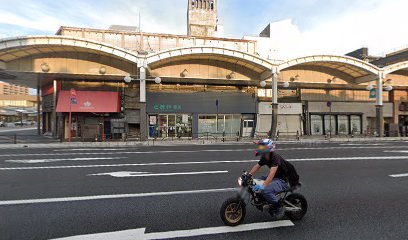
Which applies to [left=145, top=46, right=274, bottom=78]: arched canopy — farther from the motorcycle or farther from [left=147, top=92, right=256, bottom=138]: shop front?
the motorcycle

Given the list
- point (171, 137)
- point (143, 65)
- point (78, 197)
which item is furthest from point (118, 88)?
point (78, 197)

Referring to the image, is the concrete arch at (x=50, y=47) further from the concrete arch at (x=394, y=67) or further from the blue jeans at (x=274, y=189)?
the concrete arch at (x=394, y=67)

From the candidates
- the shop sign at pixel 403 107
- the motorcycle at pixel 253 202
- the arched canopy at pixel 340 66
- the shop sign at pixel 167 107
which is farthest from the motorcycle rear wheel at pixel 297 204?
the shop sign at pixel 403 107

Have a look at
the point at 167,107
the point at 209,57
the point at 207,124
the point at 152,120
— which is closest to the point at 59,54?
the point at 152,120

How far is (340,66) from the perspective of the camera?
83.9ft

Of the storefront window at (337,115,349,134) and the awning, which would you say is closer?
the awning

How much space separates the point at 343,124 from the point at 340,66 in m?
7.67

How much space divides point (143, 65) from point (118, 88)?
453 cm

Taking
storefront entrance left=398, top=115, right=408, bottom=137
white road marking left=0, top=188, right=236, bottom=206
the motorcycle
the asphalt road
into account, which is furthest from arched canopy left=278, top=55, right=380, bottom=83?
the motorcycle

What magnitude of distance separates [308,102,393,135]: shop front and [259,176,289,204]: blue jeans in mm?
26111

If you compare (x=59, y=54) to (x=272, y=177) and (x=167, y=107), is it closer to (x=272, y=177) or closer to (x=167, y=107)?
(x=167, y=107)

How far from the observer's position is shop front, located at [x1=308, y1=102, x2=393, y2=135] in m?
28.2

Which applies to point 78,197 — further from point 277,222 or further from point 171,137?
point 171,137

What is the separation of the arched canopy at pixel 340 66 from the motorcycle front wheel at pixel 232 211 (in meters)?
21.3
